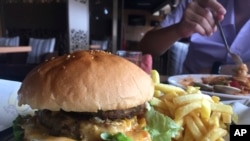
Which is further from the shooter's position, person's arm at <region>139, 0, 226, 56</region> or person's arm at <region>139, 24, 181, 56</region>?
person's arm at <region>139, 24, 181, 56</region>

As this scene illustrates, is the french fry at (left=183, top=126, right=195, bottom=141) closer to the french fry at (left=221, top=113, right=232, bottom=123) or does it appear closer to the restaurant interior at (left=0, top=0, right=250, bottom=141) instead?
the restaurant interior at (left=0, top=0, right=250, bottom=141)

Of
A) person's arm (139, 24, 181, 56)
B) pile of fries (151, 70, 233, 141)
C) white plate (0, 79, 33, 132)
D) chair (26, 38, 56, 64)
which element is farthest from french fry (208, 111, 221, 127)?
chair (26, 38, 56, 64)

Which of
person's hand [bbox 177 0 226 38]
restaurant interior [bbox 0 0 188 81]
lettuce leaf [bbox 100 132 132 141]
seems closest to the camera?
lettuce leaf [bbox 100 132 132 141]

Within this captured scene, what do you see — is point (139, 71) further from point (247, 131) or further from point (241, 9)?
point (241, 9)

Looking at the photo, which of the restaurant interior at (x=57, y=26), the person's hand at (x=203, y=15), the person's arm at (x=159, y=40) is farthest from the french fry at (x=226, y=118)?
the restaurant interior at (x=57, y=26)

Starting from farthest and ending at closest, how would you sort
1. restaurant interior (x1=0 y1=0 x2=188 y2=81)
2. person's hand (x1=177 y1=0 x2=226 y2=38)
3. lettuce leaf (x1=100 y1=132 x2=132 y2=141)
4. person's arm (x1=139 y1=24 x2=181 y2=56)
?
restaurant interior (x1=0 y1=0 x2=188 y2=81) → person's arm (x1=139 y1=24 x2=181 y2=56) → person's hand (x1=177 y1=0 x2=226 y2=38) → lettuce leaf (x1=100 y1=132 x2=132 y2=141)

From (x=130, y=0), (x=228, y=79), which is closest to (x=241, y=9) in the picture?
(x=228, y=79)

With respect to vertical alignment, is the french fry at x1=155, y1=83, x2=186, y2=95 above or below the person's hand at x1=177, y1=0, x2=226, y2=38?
below

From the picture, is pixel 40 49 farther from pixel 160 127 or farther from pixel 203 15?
pixel 160 127
